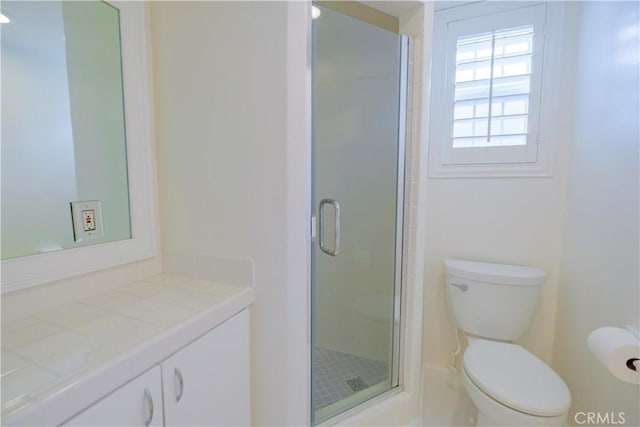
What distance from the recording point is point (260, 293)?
1103 millimetres

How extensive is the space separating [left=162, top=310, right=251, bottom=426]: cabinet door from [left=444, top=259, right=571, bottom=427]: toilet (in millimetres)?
960

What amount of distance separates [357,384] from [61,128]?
1.60 metres

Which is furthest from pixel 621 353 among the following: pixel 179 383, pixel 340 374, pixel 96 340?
pixel 96 340

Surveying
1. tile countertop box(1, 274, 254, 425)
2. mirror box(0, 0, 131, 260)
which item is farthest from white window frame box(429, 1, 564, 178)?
mirror box(0, 0, 131, 260)

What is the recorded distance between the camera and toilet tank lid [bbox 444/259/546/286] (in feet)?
5.04

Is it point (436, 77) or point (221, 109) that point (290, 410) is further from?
point (436, 77)

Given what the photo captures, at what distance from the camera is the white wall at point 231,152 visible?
1023mm

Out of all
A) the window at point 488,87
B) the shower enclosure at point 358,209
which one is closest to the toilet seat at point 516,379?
the shower enclosure at point 358,209

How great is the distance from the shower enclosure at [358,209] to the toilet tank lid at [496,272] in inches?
15.8

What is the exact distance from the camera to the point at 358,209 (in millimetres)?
1652

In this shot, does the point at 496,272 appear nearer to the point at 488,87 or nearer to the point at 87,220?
the point at 488,87

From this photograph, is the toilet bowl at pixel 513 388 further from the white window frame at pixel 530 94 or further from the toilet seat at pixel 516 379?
the white window frame at pixel 530 94

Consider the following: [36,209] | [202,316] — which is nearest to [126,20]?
[36,209]

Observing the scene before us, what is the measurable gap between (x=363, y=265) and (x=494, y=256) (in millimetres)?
761
